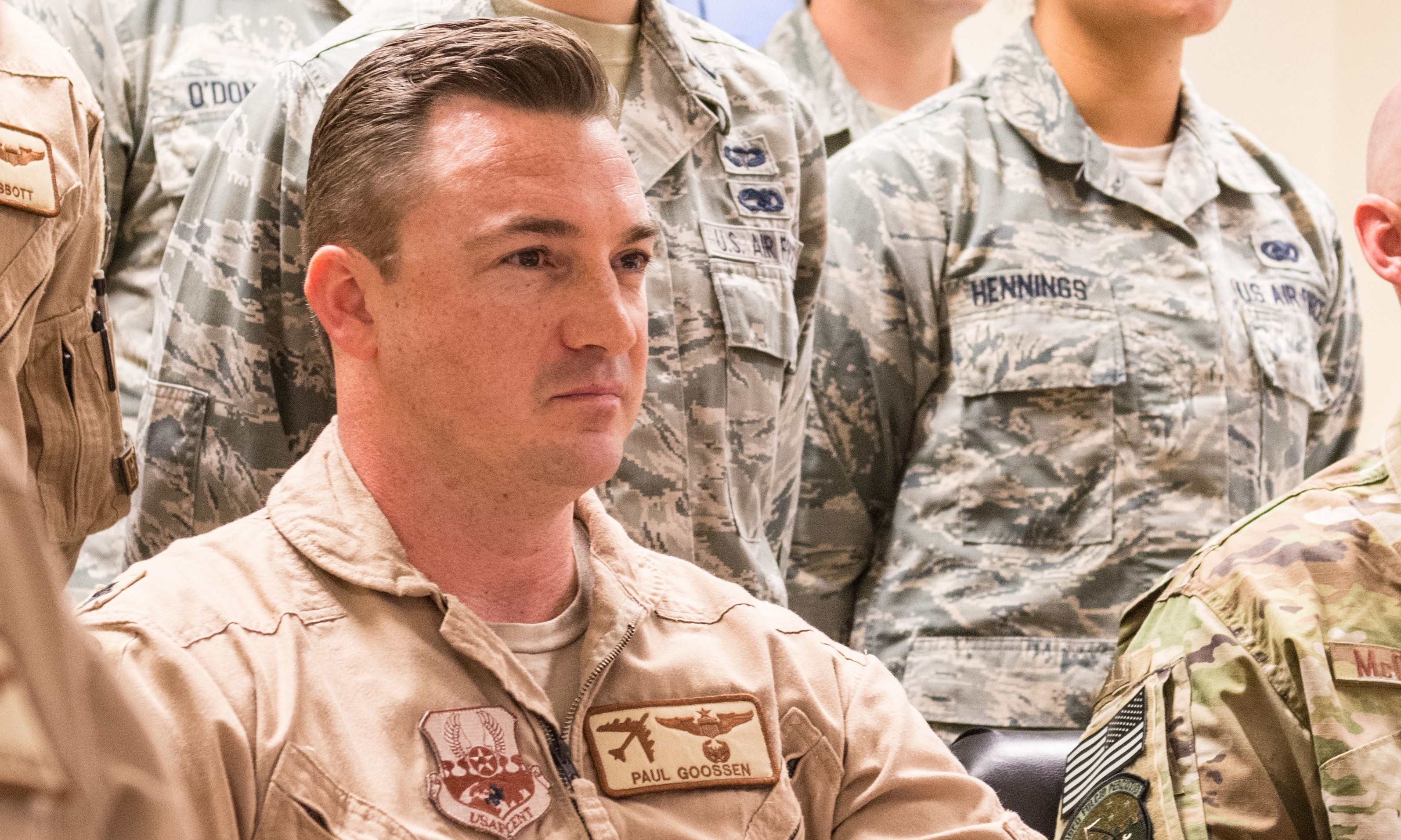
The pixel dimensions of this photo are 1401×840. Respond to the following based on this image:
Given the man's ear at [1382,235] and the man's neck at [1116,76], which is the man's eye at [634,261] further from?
the man's neck at [1116,76]

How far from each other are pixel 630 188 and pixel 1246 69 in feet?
7.79

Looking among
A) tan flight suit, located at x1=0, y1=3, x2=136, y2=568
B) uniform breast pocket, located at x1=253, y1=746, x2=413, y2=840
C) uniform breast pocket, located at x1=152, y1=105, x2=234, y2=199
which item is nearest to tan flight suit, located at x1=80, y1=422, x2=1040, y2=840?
uniform breast pocket, located at x1=253, y1=746, x2=413, y2=840

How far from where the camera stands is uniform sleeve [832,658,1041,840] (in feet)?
4.39

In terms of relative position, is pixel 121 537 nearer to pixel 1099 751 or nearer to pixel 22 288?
pixel 22 288

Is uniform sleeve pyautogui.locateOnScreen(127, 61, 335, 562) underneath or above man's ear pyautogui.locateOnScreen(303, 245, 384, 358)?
underneath

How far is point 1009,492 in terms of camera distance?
2137mm

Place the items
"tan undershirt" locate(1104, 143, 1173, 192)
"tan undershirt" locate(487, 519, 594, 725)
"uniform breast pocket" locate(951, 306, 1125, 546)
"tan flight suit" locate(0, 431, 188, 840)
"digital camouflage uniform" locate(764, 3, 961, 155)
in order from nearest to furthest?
"tan flight suit" locate(0, 431, 188, 840)
"tan undershirt" locate(487, 519, 594, 725)
"uniform breast pocket" locate(951, 306, 1125, 546)
"tan undershirt" locate(1104, 143, 1173, 192)
"digital camouflage uniform" locate(764, 3, 961, 155)

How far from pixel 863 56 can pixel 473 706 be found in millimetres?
1935

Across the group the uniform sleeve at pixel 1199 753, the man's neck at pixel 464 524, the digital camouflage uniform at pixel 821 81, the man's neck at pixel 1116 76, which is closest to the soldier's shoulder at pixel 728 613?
the man's neck at pixel 464 524

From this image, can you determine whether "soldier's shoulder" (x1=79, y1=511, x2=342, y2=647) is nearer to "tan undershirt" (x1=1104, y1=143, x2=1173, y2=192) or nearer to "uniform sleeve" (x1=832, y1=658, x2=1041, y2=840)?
"uniform sleeve" (x1=832, y1=658, x2=1041, y2=840)

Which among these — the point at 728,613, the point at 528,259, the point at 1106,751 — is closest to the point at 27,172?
the point at 528,259

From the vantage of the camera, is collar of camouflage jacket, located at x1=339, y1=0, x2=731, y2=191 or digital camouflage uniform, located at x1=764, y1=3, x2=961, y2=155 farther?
digital camouflage uniform, located at x1=764, y1=3, x2=961, y2=155

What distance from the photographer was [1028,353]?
217 cm

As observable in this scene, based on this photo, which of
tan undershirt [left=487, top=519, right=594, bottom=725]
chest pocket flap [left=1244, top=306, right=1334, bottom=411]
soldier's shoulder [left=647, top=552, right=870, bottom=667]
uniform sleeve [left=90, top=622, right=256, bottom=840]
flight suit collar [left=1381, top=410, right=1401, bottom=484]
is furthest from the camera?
chest pocket flap [left=1244, top=306, right=1334, bottom=411]
